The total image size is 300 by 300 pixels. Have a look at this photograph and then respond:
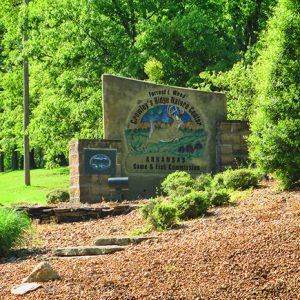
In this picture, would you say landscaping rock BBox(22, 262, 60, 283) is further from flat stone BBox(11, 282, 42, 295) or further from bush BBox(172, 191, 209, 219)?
bush BBox(172, 191, 209, 219)

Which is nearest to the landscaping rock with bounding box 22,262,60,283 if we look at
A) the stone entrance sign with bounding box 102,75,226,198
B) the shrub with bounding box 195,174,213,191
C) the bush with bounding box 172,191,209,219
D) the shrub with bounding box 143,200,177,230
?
the shrub with bounding box 143,200,177,230

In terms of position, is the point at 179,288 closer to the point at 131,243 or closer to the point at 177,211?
the point at 131,243

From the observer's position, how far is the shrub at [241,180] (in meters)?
14.7

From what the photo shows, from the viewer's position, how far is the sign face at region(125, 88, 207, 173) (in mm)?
18453

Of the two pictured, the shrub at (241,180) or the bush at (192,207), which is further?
the shrub at (241,180)

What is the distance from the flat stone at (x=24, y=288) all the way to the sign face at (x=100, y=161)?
9.41 meters

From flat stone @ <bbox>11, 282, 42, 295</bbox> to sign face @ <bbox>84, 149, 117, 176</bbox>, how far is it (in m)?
9.41

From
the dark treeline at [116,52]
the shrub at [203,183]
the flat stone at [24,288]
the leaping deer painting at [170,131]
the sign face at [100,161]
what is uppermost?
the dark treeline at [116,52]

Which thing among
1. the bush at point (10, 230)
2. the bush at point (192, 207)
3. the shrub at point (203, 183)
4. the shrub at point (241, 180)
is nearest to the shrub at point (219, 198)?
the bush at point (192, 207)

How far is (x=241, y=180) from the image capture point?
14680mm

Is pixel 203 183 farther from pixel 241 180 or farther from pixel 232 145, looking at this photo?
pixel 232 145

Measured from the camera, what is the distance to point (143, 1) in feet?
85.4

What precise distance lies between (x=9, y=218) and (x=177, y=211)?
2826 mm

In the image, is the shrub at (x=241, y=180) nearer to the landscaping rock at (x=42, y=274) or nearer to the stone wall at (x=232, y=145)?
the stone wall at (x=232, y=145)
